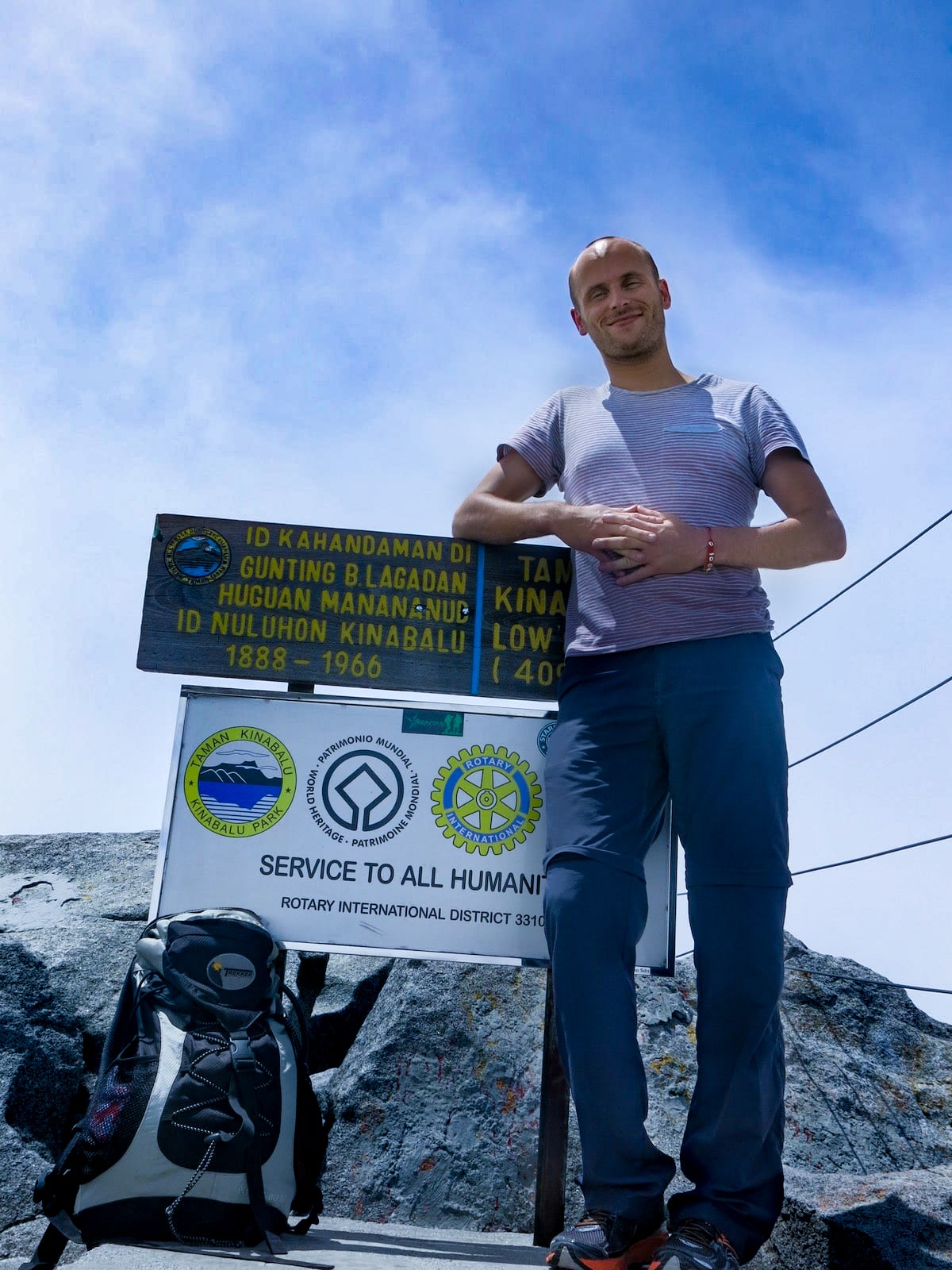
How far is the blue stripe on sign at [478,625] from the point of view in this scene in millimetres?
2867

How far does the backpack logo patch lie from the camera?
92.1 inches

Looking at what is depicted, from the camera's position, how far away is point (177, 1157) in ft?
6.75

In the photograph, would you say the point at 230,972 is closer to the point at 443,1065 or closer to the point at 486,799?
the point at 486,799

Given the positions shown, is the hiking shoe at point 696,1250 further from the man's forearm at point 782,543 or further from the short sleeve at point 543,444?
the short sleeve at point 543,444

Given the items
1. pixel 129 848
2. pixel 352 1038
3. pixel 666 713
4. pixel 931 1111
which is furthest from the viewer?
pixel 129 848

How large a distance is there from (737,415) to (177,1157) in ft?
6.63

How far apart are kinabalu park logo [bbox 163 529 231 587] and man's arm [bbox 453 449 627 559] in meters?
0.68

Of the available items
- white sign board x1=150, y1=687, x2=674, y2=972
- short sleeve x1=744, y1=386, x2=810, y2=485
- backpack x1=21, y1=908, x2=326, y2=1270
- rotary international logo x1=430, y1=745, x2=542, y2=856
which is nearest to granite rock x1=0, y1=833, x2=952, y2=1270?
backpack x1=21, y1=908, x2=326, y2=1270

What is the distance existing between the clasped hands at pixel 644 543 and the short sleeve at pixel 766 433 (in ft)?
0.95

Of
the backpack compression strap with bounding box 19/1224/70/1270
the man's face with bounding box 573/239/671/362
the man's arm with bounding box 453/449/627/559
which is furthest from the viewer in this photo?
the man's face with bounding box 573/239/671/362

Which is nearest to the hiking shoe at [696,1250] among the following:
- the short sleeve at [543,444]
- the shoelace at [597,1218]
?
the shoelace at [597,1218]

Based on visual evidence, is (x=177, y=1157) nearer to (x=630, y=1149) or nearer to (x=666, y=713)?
(x=630, y=1149)

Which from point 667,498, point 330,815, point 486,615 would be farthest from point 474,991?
point 667,498

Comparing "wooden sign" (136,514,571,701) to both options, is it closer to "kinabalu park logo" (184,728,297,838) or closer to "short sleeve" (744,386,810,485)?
"kinabalu park logo" (184,728,297,838)
